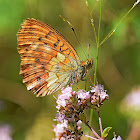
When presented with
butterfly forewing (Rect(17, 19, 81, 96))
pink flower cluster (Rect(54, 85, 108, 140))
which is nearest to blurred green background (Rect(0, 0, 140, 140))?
butterfly forewing (Rect(17, 19, 81, 96))

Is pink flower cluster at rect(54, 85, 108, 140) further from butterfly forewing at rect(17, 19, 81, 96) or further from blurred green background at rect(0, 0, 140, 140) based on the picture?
blurred green background at rect(0, 0, 140, 140)

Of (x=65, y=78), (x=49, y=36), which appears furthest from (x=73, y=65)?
(x=49, y=36)

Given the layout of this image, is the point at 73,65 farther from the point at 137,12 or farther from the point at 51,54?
the point at 137,12

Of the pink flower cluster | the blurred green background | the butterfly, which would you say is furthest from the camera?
the blurred green background

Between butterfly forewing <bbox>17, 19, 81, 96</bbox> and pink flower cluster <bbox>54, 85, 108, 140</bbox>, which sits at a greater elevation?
butterfly forewing <bbox>17, 19, 81, 96</bbox>

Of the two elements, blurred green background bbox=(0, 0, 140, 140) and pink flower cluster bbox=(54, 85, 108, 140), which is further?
blurred green background bbox=(0, 0, 140, 140)

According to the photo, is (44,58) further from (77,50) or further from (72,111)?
(77,50)

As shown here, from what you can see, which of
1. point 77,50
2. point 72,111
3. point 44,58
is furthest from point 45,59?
point 77,50

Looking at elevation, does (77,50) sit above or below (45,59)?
above
